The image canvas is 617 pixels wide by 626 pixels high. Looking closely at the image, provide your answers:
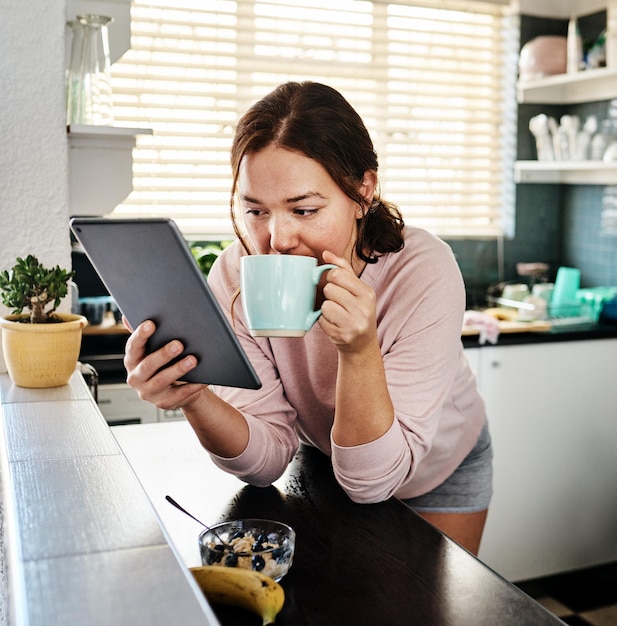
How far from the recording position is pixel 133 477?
3.22 ft

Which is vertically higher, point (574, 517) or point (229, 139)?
point (229, 139)

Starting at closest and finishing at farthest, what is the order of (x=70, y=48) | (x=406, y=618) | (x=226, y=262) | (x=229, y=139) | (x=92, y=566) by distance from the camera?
(x=92, y=566), (x=406, y=618), (x=226, y=262), (x=70, y=48), (x=229, y=139)

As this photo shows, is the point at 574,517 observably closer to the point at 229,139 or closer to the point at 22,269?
the point at 229,139

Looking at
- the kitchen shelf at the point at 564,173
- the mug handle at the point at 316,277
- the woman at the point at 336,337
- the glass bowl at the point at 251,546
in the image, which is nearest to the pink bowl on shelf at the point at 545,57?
the kitchen shelf at the point at 564,173

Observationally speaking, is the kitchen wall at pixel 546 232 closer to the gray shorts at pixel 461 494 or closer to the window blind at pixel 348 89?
the window blind at pixel 348 89

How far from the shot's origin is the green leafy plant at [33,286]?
1.53 m

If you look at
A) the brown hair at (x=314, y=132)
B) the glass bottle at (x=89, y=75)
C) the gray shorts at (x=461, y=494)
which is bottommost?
the gray shorts at (x=461, y=494)

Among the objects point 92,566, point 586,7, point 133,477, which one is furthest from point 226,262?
point 586,7

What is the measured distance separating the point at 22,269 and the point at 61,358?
0.18 metres

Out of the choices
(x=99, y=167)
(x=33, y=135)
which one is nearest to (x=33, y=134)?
(x=33, y=135)

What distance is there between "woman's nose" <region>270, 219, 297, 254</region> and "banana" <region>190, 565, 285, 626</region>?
49cm

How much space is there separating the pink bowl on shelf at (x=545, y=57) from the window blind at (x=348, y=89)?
176mm

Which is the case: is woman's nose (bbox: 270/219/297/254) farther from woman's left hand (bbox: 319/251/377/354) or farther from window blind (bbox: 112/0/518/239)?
window blind (bbox: 112/0/518/239)

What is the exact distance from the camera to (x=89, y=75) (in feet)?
6.00
